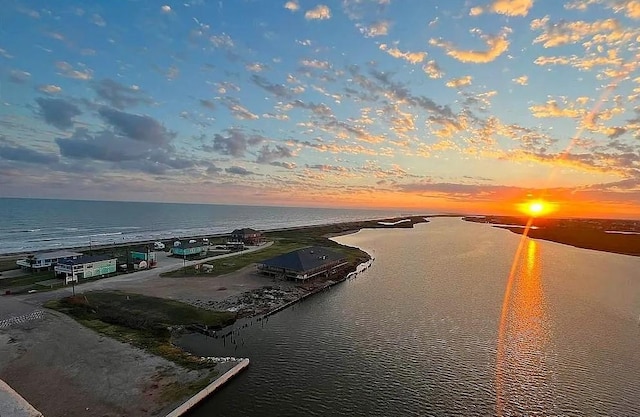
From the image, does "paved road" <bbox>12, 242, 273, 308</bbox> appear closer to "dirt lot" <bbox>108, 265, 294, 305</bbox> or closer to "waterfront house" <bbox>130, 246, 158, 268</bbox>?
"waterfront house" <bbox>130, 246, 158, 268</bbox>

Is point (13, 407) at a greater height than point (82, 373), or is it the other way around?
point (13, 407)

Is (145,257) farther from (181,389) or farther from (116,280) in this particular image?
(181,389)

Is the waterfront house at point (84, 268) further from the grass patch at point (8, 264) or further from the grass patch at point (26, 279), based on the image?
the grass patch at point (8, 264)

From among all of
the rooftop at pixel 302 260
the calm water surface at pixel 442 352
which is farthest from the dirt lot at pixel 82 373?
the rooftop at pixel 302 260

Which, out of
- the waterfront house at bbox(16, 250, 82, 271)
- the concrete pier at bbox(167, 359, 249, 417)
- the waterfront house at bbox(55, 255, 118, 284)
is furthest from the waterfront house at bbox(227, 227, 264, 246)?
the concrete pier at bbox(167, 359, 249, 417)

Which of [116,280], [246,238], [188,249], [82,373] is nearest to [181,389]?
[82,373]

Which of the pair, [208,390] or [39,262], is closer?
[208,390]

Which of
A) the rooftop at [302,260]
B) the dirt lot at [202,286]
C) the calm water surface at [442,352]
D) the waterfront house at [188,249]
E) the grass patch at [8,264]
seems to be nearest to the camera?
the calm water surface at [442,352]
